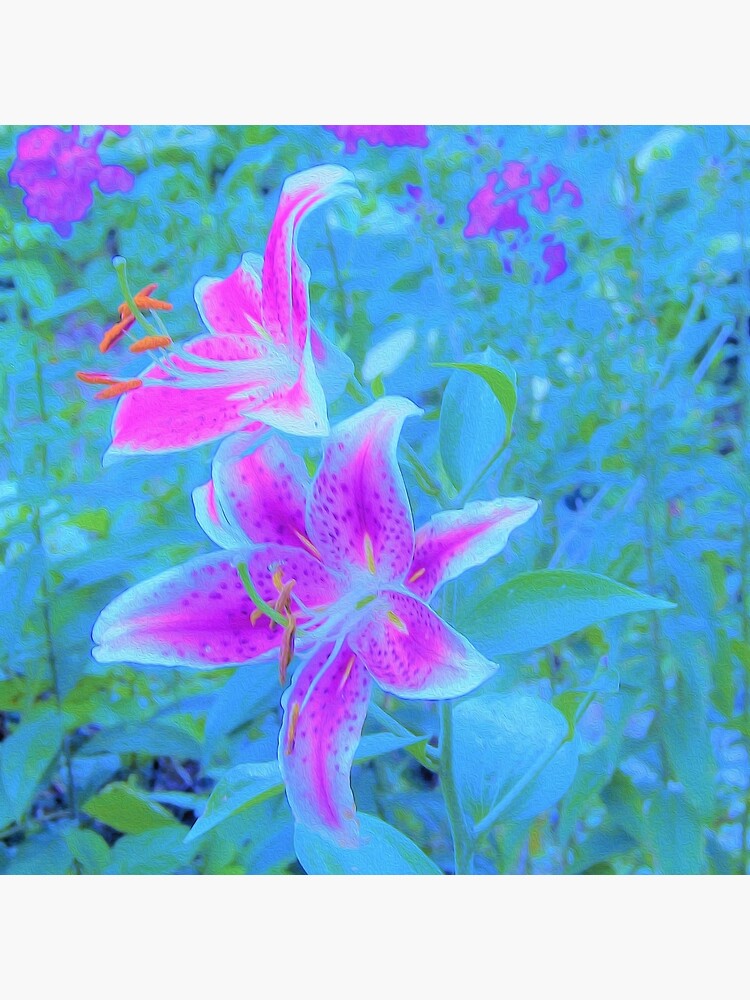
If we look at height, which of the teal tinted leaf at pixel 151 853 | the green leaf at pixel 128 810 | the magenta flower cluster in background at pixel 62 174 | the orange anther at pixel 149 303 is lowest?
the teal tinted leaf at pixel 151 853

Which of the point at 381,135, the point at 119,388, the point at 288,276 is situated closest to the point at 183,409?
the point at 119,388

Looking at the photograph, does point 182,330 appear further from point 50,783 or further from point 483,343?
point 50,783

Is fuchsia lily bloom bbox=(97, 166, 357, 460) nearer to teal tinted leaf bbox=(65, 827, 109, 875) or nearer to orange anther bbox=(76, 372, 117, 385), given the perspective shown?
orange anther bbox=(76, 372, 117, 385)

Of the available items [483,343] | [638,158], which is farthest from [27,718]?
[638,158]

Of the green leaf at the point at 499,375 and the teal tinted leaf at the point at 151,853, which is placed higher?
the green leaf at the point at 499,375

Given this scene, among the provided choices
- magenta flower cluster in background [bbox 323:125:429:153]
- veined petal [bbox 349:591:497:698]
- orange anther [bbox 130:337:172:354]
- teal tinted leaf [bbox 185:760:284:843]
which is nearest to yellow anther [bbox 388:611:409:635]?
veined petal [bbox 349:591:497:698]

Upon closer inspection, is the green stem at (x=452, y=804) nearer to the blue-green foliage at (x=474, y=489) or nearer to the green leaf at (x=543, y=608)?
the blue-green foliage at (x=474, y=489)

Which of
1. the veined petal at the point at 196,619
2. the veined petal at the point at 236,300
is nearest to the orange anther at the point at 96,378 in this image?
the veined petal at the point at 236,300
